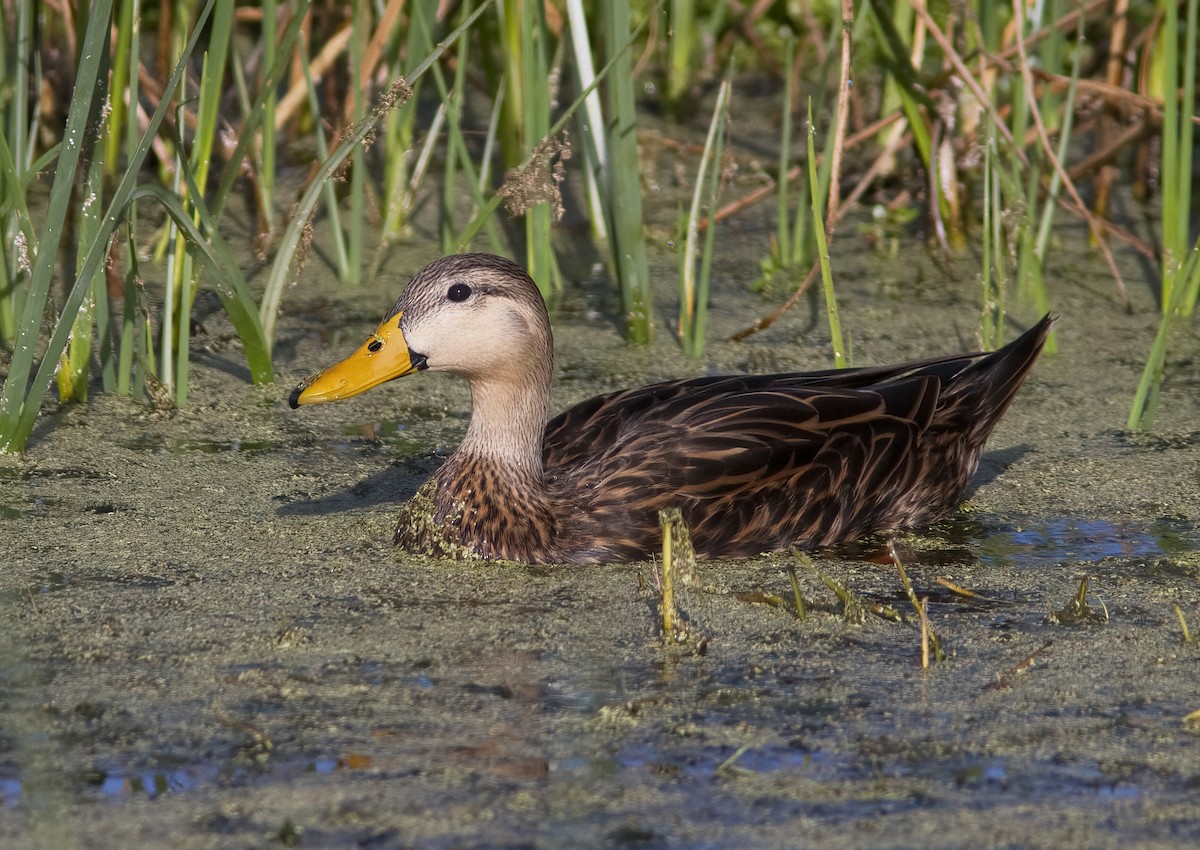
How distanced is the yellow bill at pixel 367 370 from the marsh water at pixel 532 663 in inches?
16.1

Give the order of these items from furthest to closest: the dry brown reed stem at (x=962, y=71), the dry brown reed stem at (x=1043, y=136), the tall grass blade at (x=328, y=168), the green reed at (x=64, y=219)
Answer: the dry brown reed stem at (x=1043, y=136), the dry brown reed stem at (x=962, y=71), the tall grass blade at (x=328, y=168), the green reed at (x=64, y=219)

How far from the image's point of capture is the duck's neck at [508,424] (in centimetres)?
464

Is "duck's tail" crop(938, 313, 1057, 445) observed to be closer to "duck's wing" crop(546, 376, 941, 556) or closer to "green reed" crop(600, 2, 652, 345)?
"duck's wing" crop(546, 376, 941, 556)

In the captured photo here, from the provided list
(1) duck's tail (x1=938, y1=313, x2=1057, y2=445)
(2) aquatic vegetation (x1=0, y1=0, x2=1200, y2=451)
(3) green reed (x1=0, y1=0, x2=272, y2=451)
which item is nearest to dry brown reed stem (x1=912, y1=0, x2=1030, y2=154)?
(2) aquatic vegetation (x1=0, y1=0, x2=1200, y2=451)

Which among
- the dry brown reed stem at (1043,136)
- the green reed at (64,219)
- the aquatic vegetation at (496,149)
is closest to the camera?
the green reed at (64,219)

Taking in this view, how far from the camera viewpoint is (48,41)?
7.90m

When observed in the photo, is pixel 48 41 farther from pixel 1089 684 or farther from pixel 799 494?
pixel 1089 684

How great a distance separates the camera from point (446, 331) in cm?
453

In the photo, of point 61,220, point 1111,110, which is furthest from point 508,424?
point 1111,110

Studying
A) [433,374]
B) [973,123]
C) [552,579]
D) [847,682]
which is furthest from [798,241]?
[847,682]

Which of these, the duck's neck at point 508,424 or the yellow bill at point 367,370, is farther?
the duck's neck at point 508,424

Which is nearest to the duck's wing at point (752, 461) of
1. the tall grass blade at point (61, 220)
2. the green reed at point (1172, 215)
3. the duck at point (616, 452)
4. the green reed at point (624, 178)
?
the duck at point (616, 452)

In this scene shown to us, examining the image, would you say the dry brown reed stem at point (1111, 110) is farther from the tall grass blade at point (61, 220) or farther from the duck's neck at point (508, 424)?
the tall grass blade at point (61, 220)

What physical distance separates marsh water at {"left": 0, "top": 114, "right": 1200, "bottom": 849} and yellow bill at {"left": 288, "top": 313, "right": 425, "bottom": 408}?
0.41 metres
